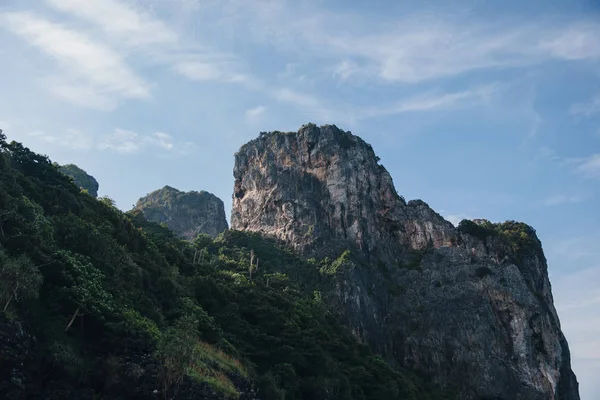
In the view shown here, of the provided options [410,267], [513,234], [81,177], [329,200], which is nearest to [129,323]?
[410,267]

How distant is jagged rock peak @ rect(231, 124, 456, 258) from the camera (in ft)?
306

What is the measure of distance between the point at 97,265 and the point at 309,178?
211ft

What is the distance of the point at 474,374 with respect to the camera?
75.1m

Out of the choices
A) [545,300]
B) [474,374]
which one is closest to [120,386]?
[474,374]

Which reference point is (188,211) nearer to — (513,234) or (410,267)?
(410,267)

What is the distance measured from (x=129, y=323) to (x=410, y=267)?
6635 cm

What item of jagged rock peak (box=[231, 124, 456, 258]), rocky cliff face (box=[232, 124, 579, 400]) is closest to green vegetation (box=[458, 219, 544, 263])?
rocky cliff face (box=[232, 124, 579, 400])

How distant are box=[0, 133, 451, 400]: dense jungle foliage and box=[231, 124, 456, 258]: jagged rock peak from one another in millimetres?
28079

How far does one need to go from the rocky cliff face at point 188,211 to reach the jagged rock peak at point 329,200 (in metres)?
38.6

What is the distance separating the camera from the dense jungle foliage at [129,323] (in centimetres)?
2619

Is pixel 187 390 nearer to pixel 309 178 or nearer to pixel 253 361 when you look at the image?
pixel 253 361

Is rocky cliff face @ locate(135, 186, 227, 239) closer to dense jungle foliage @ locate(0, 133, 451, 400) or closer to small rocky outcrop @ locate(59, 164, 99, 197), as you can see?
small rocky outcrop @ locate(59, 164, 99, 197)

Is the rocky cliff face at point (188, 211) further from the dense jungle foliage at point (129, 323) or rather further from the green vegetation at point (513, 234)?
the dense jungle foliage at point (129, 323)

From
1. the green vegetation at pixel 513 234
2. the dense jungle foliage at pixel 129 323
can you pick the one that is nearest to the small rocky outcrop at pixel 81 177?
the dense jungle foliage at pixel 129 323
